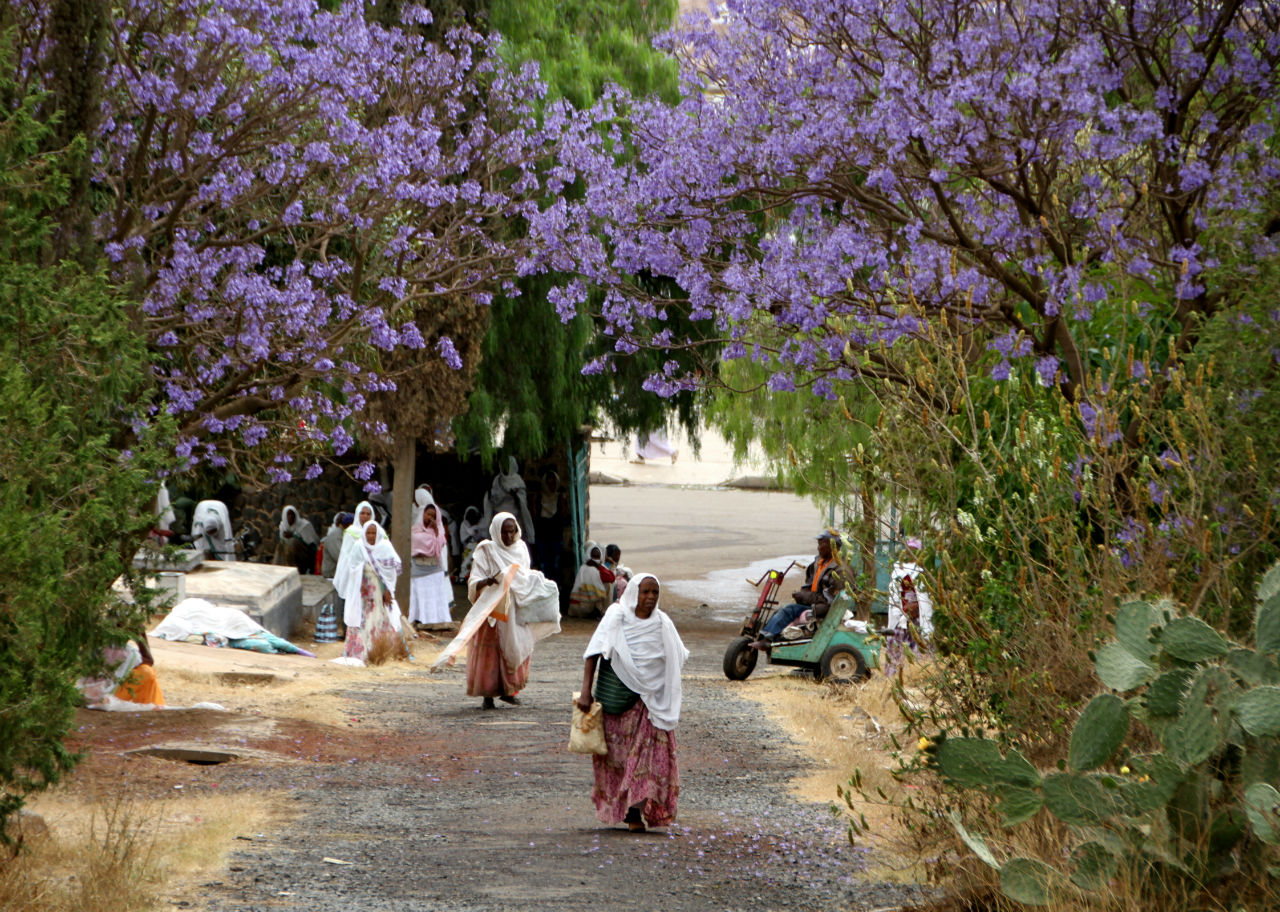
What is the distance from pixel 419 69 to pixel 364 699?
22.4 ft

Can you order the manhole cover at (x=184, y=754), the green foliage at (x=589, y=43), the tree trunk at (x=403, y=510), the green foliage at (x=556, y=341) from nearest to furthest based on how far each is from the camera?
the manhole cover at (x=184, y=754), the tree trunk at (x=403, y=510), the green foliage at (x=556, y=341), the green foliage at (x=589, y=43)

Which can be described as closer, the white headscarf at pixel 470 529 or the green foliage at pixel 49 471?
the green foliage at pixel 49 471

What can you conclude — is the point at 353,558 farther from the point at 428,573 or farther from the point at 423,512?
the point at 423,512

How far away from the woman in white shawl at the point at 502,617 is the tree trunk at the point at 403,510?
7802mm

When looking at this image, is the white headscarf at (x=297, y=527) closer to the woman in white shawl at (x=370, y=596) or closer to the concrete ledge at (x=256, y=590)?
the concrete ledge at (x=256, y=590)

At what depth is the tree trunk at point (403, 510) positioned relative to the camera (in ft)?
72.5

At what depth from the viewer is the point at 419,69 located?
55.2ft

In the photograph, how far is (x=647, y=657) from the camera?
9.17 m

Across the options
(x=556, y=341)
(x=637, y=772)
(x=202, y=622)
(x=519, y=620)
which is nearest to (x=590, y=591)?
(x=556, y=341)

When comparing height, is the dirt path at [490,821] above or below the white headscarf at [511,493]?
below

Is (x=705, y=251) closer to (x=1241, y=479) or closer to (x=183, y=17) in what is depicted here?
(x=183, y=17)

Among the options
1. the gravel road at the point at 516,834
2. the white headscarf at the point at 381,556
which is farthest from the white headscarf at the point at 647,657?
the white headscarf at the point at 381,556

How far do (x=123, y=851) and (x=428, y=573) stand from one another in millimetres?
15307

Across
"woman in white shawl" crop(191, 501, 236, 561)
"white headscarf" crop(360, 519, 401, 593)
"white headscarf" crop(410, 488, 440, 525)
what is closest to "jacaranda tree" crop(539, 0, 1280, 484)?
"white headscarf" crop(360, 519, 401, 593)
